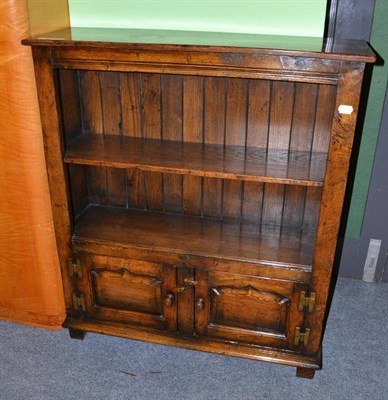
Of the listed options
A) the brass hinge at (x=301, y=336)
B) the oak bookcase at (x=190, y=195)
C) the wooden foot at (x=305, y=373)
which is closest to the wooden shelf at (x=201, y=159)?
the oak bookcase at (x=190, y=195)

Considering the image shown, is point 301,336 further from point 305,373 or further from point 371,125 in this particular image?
point 371,125

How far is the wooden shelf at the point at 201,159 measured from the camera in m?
1.51

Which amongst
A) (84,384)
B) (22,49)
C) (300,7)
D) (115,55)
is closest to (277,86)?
(300,7)

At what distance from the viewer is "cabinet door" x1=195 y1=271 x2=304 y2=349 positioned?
5.44 ft

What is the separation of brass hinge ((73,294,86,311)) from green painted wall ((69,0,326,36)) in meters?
0.96

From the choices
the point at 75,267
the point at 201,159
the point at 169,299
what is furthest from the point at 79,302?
the point at 201,159

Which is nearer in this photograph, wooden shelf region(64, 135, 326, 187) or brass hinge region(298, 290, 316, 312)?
wooden shelf region(64, 135, 326, 187)

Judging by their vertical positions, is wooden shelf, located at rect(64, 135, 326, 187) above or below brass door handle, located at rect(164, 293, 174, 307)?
Result: above

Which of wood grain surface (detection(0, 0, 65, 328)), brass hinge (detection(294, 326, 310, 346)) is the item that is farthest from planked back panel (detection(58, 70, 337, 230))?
brass hinge (detection(294, 326, 310, 346))

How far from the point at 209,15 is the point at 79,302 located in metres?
1.11

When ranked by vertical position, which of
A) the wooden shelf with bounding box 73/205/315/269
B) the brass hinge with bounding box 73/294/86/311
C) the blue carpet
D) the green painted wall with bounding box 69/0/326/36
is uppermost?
the green painted wall with bounding box 69/0/326/36

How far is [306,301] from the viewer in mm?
1633

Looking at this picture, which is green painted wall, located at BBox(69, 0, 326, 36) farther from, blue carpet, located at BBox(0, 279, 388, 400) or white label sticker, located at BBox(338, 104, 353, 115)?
blue carpet, located at BBox(0, 279, 388, 400)

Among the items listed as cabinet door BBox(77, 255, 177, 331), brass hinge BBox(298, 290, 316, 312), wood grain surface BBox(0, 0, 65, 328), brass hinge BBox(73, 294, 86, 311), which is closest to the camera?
wood grain surface BBox(0, 0, 65, 328)
